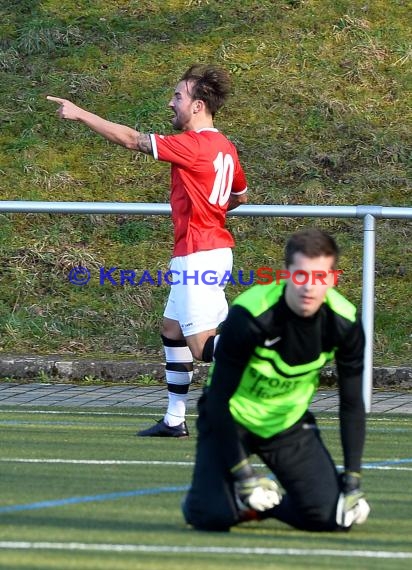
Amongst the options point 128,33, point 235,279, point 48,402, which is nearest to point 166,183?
point 235,279

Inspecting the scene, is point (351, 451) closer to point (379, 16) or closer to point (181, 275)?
point (181, 275)

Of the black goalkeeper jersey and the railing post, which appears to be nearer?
the black goalkeeper jersey

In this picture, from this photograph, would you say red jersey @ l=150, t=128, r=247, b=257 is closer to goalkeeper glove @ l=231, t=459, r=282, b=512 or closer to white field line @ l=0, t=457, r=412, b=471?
white field line @ l=0, t=457, r=412, b=471

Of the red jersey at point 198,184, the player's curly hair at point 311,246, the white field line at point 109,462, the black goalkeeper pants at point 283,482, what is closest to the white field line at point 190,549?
the black goalkeeper pants at point 283,482

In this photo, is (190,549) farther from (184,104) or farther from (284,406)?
(184,104)

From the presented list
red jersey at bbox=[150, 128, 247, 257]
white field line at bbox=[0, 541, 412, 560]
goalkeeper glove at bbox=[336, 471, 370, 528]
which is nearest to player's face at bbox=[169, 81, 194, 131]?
red jersey at bbox=[150, 128, 247, 257]

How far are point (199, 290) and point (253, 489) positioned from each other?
297 centimetres

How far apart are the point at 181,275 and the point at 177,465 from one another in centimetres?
140

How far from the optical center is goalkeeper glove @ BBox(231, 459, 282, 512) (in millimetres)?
5215

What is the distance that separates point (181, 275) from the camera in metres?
8.20

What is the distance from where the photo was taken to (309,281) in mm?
5141

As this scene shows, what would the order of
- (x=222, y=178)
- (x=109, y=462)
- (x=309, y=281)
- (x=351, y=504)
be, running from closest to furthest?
(x=309, y=281) → (x=351, y=504) → (x=109, y=462) → (x=222, y=178)

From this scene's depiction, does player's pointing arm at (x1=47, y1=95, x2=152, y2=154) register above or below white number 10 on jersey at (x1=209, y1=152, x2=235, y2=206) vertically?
above

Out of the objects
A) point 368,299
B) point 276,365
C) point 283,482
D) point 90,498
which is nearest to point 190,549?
point 283,482
